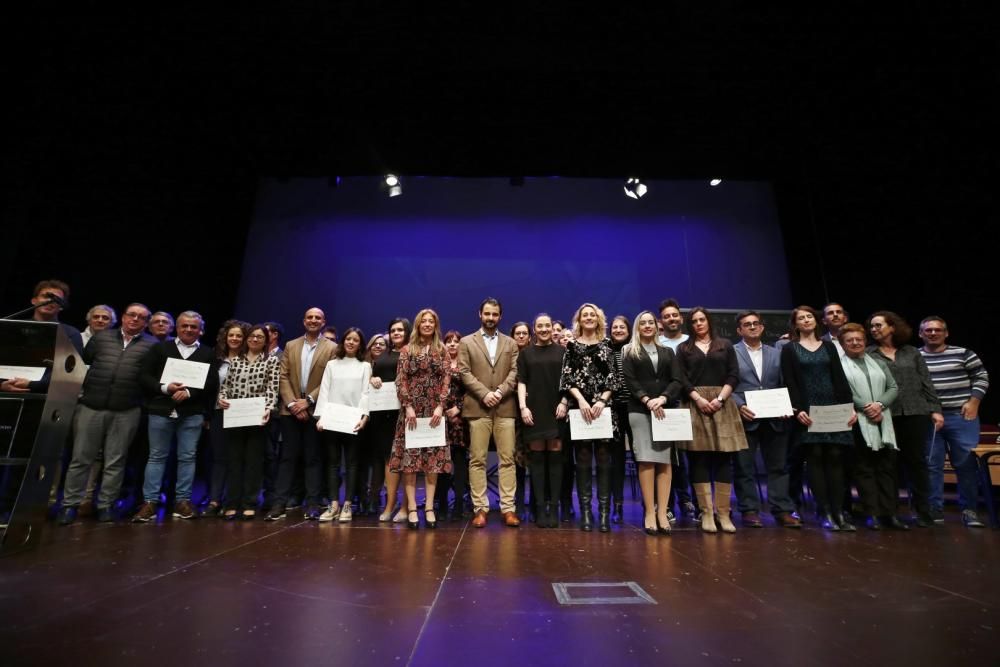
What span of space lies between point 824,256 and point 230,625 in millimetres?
7580

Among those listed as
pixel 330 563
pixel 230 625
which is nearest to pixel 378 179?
pixel 330 563

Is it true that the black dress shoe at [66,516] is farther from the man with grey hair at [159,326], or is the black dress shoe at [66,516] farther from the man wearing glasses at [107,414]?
the man with grey hair at [159,326]

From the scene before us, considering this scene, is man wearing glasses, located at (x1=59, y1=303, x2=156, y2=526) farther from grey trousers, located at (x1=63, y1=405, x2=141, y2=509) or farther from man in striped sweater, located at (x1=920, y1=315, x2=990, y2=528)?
man in striped sweater, located at (x1=920, y1=315, x2=990, y2=528)

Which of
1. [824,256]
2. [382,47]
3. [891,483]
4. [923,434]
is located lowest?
[891,483]

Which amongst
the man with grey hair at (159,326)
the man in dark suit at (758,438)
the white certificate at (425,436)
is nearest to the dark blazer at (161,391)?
the man with grey hair at (159,326)

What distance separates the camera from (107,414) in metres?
3.35

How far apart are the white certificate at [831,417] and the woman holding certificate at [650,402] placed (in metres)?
1.10

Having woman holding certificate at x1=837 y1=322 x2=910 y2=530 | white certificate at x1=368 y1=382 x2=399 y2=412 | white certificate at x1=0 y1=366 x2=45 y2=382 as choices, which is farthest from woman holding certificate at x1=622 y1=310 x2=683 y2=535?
white certificate at x1=0 y1=366 x2=45 y2=382

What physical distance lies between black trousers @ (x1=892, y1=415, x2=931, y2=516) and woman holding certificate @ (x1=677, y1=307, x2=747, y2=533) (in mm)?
1479

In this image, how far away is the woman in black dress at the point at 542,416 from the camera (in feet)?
10.6

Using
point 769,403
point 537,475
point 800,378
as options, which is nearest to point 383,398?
point 537,475

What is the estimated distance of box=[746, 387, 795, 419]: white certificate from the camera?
3.23 meters

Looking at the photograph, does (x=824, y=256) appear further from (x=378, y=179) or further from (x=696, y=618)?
(x=378, y=179)

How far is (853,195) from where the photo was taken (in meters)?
5.68
